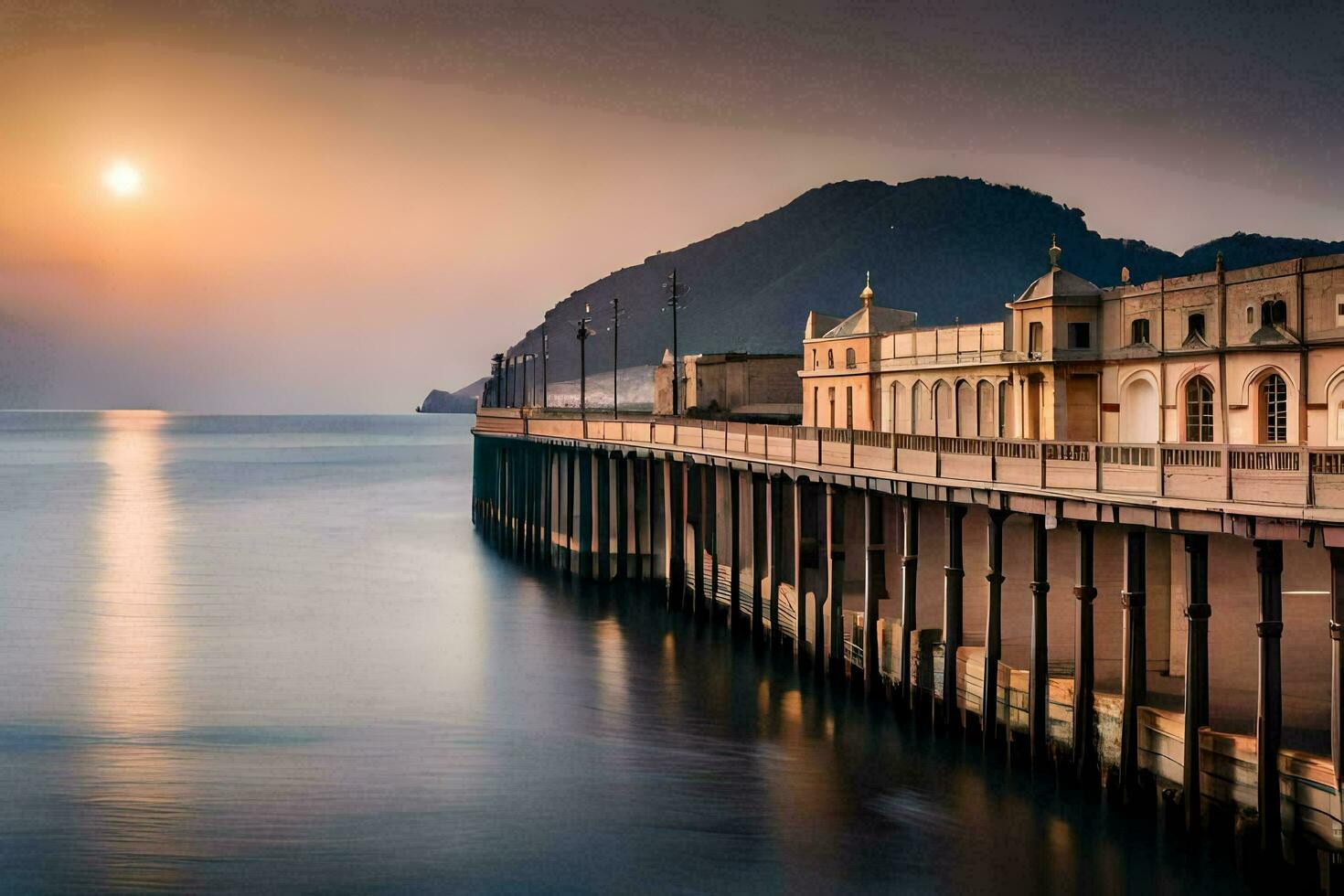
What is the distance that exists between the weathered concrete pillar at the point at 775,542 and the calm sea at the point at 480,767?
1523mm

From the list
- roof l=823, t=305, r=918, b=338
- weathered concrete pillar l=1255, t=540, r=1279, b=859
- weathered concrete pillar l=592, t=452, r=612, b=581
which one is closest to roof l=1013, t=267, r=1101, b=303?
roof l=823, t=305, r=918, b=338

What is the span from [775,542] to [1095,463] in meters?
14.7

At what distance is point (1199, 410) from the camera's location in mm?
35625

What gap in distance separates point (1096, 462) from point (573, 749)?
13033mm

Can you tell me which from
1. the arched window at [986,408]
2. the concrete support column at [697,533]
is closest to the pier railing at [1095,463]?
the concrete support column at [697,533]

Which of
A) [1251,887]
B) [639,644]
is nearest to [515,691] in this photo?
[639,644]

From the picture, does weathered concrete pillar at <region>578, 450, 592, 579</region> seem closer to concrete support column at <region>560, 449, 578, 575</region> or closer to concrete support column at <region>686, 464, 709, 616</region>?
concrete support column at <region>560, 449, 578, 575</region>

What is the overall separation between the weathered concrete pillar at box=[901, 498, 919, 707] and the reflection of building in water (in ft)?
48.0

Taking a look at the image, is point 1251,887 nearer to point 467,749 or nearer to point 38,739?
point 467,749

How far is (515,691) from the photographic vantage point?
111 ft

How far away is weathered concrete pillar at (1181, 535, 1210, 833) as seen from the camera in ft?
63.9

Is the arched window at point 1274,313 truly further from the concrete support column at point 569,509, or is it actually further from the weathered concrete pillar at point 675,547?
the concrete support column at point 569,509

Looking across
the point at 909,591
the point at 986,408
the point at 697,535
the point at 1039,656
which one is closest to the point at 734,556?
the point at 697,535

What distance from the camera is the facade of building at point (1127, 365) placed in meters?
31.0
